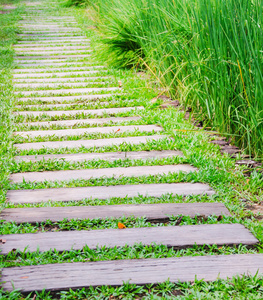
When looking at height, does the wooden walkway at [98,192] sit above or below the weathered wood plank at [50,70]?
below

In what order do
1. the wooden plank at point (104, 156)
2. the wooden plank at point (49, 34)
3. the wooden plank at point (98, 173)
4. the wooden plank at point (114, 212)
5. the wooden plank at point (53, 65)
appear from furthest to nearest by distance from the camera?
the wooden plank at point (49, 34) → the wooden plank at point (53, 65) → the wooden plank at point (104, 156) → the wooden plank at point (98, 173) → the wooden plank at point (114, 212)

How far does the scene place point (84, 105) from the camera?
4219 millimetres

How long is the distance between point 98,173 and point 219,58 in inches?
54.3

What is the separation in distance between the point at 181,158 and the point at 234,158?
1.44 feet

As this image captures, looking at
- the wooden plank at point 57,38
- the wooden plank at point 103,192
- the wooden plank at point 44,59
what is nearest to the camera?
the wooden plank at point 103,192

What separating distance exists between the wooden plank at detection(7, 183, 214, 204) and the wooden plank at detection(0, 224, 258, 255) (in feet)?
1.31

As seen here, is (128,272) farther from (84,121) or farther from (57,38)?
(57,38)

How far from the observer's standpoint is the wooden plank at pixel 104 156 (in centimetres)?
300

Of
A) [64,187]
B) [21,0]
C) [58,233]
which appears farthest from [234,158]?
[21,0]

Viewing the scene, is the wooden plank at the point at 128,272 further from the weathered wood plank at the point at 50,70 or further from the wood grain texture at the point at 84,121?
the weathered wood plank at the point at 50,70

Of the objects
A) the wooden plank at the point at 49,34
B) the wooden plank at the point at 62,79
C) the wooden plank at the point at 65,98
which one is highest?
the wooden plank at the point at 49,34

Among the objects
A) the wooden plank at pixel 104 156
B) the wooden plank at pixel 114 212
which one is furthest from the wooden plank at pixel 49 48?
the wooden plank at pixel 114 212

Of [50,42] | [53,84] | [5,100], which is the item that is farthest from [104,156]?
[50,42]

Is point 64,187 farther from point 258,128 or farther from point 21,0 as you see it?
point 21,0
